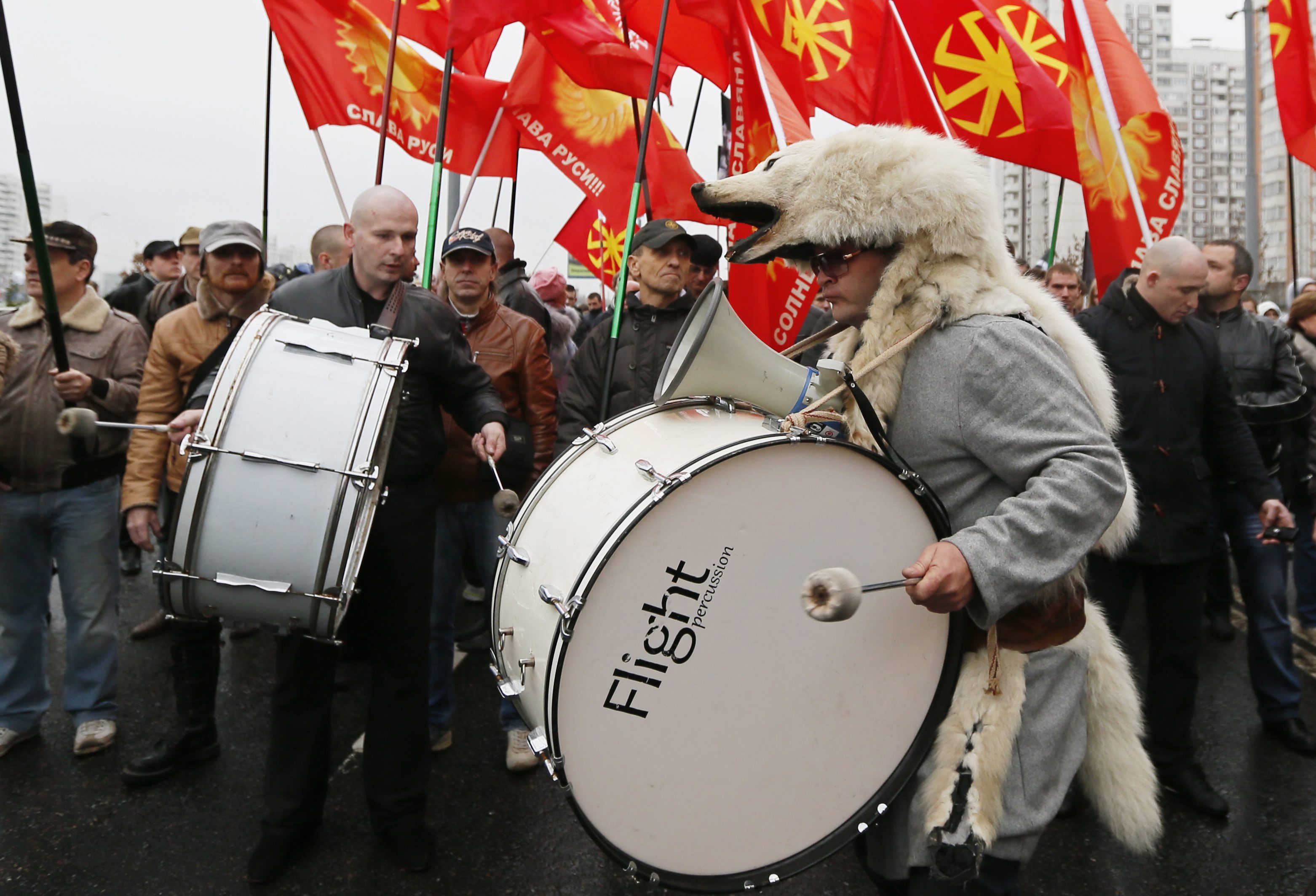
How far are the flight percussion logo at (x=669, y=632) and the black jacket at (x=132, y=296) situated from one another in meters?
6.55

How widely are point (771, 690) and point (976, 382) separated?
2.25 feet

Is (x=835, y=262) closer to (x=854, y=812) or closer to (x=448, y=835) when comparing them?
(x=854, y=812)

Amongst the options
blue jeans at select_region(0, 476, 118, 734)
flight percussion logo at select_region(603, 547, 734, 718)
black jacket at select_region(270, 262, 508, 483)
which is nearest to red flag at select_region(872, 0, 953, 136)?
black jacket at select_region(270, 262, 508, 483)

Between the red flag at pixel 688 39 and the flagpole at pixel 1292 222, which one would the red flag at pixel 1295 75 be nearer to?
the flagpole at pixel 1292 222

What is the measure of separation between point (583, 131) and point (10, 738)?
4441mm

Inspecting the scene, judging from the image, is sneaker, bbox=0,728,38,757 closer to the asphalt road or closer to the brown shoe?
the asphalt road

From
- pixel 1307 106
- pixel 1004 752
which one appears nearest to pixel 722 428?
pixel 1004 752

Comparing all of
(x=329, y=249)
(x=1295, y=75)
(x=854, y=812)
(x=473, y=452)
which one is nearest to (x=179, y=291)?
(x=329, y=249)

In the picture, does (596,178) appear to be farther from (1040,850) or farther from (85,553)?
(1040,850)

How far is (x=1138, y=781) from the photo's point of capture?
2.02m

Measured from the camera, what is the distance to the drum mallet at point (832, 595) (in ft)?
4.69

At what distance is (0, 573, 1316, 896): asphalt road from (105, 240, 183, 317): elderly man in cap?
386cm

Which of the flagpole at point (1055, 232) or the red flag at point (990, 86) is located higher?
the red flag at point (990, 86)

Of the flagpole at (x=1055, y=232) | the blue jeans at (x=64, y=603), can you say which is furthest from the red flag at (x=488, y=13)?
the flagpole at (x=1055, y=232)
